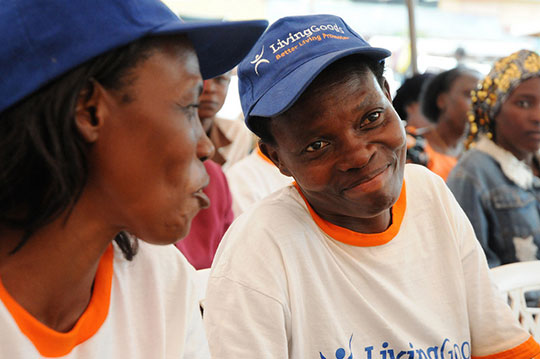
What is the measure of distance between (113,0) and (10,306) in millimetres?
496

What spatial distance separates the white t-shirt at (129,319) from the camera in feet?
2.83

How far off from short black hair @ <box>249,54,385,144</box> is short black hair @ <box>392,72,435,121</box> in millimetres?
3600

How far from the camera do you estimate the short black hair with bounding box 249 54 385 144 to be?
121 centimetres

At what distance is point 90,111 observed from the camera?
2.63 feet

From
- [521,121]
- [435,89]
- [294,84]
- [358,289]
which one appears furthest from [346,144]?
[435,89]

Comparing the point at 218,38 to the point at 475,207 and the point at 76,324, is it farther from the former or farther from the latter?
the point at 475,207

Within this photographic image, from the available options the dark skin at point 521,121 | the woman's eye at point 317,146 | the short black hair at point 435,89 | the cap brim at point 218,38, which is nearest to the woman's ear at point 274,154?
the woman's eye at point 317,146

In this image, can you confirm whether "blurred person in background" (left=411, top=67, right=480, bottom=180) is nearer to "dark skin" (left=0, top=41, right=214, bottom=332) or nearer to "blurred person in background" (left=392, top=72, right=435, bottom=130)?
"blurred person in background" (left=392, top=72, right=435, bottom=130)

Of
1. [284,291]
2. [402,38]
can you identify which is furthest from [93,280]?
[402,38]

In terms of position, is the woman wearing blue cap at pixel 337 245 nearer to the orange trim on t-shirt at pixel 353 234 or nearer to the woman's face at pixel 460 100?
the orange trim on t-shirt at pixel 353 234

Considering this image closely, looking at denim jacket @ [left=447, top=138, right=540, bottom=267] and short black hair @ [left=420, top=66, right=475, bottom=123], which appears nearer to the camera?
denim jacket @ [left=447, top=138, right=540, bottom=267]

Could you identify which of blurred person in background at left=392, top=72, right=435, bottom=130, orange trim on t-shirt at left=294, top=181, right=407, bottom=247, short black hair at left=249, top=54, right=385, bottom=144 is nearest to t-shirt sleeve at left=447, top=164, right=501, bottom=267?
orange trim on t-shirt at left=294, top=181, right=407, bottom=247

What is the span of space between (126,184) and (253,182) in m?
Answer: 1.90

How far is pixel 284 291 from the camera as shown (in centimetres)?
119
